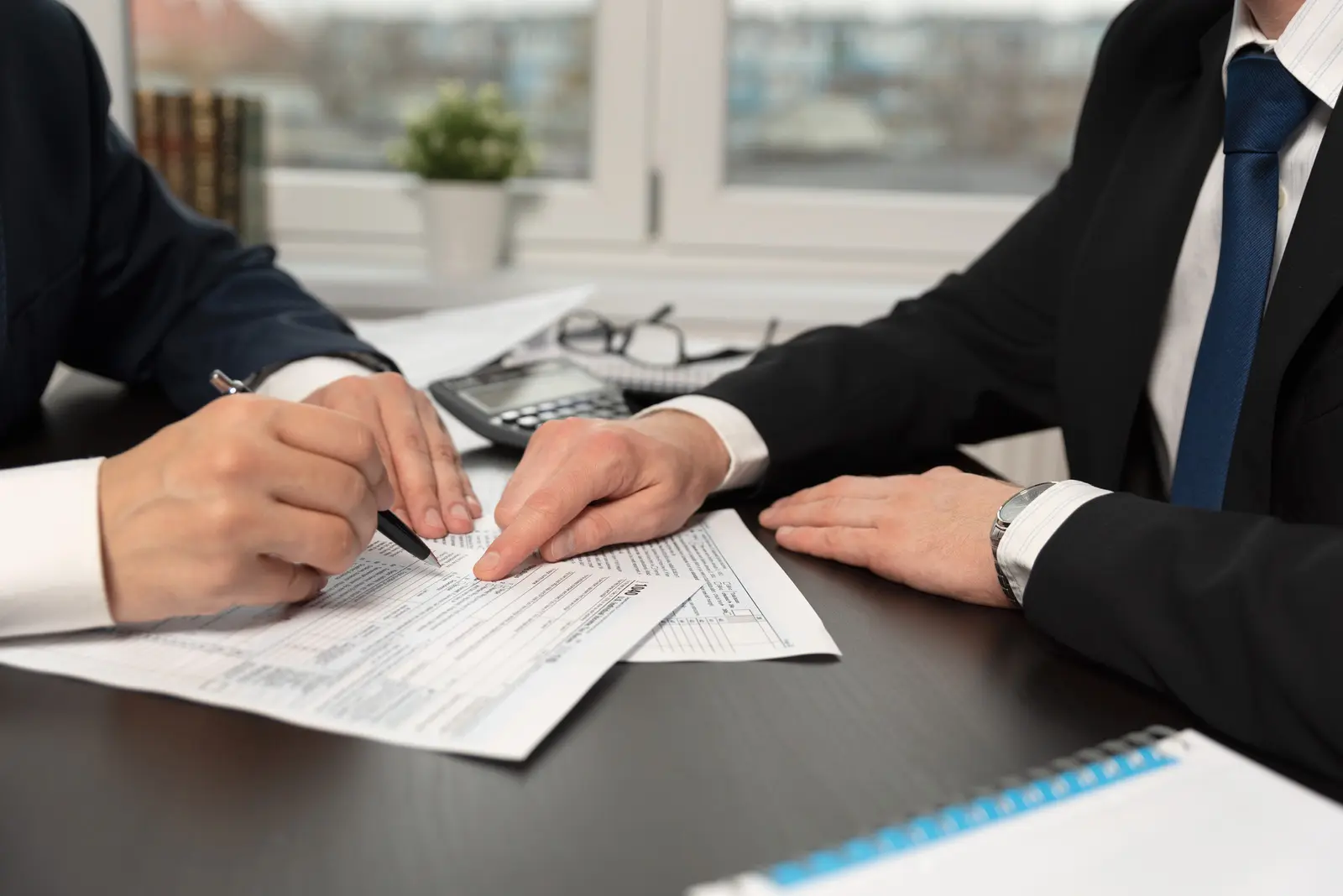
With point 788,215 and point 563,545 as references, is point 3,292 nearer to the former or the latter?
point 563,545

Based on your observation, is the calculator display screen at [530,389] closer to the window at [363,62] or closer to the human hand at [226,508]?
the human hand at [226,508]

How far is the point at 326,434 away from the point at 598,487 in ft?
0.71

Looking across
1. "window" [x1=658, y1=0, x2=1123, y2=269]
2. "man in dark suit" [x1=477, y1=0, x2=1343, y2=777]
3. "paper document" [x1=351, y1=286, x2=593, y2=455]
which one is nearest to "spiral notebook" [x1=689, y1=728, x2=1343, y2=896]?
"man in dark suit" [x1=477, y1=0, x2=1343, y2=777]

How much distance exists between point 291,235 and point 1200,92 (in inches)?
63.7

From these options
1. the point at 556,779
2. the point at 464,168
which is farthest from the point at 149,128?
the point at 556,779

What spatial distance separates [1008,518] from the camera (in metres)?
0.70

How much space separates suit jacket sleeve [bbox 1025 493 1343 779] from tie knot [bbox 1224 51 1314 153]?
0.40 metres

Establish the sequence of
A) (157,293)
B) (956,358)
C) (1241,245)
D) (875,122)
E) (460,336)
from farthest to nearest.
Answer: (875,122)
(460,336)
(157,293)
(956,358)
(1241,245)

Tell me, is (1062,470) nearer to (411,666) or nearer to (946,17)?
(946,17)

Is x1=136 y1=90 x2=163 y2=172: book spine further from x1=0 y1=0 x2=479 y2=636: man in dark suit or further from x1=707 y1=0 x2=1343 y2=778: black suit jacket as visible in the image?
x1=707 y1=0 x2=1343 y2=778: black suit jacket

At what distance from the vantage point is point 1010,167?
2.20m

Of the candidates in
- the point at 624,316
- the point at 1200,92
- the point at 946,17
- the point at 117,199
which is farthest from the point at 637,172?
the point at 1200,92

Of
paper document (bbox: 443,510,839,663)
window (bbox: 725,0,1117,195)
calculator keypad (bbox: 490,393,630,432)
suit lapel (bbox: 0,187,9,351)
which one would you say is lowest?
paper document (bbox: 443,510,839,663)

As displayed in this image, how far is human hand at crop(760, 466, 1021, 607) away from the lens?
2.32ft
